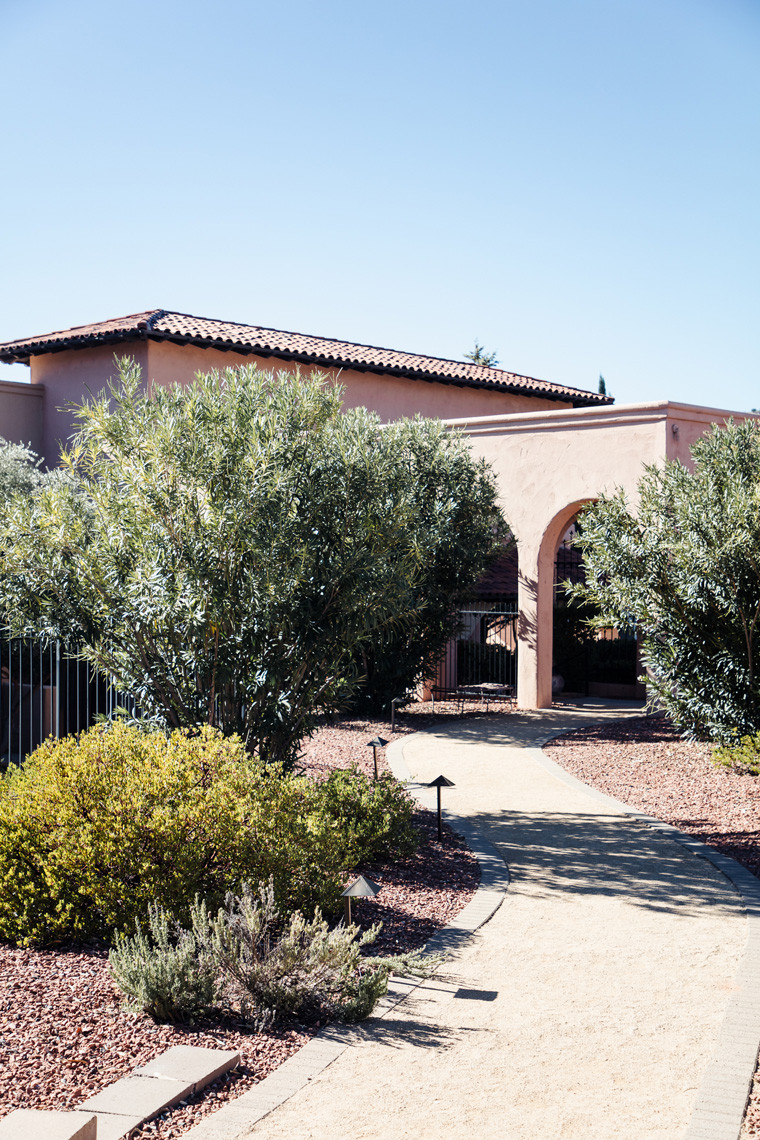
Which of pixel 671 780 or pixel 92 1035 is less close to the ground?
pixel 92 1035

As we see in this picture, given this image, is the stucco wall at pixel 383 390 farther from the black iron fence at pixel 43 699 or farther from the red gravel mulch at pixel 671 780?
the black iron fence at pixel 43 699

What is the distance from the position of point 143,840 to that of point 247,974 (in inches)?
48.7

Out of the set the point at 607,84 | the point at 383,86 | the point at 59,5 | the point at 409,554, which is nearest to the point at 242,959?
the point at 409,554

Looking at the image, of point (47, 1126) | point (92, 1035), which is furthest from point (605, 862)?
point (47, 1126)

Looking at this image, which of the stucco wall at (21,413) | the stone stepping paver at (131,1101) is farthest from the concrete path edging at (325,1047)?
the stucco wall at (21,413)

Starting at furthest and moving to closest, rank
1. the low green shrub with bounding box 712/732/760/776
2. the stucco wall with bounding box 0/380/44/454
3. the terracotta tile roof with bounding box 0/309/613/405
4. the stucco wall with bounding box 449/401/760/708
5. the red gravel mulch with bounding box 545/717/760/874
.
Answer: the stucco wall with bounding box 0/380/44/454
the terracotta tile roof with bounding box 0/309/613/405
the stucco wall with bounding box 449/401/760/708
the low green shrub with bounding box 712/732/760/776
the red gravel mulch with bounding box 545/717/760/874

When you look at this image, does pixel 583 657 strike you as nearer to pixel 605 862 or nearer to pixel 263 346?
pixel 263 346

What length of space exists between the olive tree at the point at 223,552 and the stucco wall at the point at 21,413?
15492 mm

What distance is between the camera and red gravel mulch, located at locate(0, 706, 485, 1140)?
3.90m

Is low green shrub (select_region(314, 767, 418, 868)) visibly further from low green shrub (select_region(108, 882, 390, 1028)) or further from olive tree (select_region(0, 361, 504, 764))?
low green shrub (select_region(108, 882, 390, 1028))

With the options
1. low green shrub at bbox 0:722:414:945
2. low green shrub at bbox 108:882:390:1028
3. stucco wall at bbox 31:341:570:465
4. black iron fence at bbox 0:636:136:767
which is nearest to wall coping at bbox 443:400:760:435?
stucco wall at bbox 31:341:570:465

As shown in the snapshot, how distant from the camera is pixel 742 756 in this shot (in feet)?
37.0

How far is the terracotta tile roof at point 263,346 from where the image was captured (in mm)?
20719

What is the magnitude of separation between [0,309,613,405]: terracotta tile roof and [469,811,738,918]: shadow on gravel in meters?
14.4
